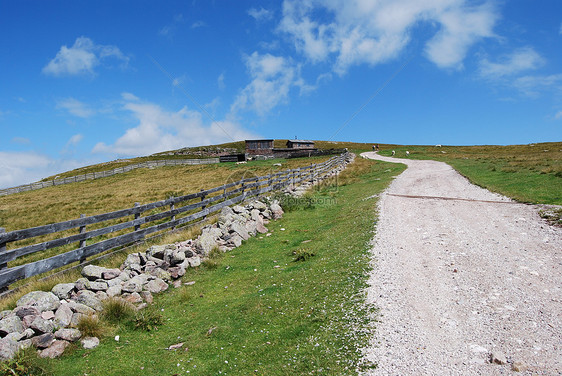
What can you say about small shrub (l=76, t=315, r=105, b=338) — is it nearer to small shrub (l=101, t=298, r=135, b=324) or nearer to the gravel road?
small shrub (l=101, t=298, r=135, b=324)

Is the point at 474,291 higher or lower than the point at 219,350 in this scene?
higher

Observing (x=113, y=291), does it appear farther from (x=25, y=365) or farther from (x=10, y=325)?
(x=25, y=365)

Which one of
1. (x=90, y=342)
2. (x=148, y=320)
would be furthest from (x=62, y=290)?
(x=148, y=320)

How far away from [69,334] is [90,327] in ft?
1.21

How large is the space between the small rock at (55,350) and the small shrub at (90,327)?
0.39m

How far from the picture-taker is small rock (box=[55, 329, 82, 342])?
6.15 m

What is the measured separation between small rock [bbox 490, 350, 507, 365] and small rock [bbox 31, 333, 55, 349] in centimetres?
746

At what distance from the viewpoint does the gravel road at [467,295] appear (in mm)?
4516

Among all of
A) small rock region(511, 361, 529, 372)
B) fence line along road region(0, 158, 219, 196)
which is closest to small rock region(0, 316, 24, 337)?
small rock region(511, 361, 529, 372)

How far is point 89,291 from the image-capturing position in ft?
24.6

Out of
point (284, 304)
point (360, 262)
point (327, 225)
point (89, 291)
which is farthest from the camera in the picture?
point (327, 225)

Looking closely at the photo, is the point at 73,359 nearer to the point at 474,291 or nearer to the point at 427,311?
the point at 427,311

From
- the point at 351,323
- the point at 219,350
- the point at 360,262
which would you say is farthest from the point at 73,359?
the point at 360,262

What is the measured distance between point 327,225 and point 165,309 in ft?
26.3
